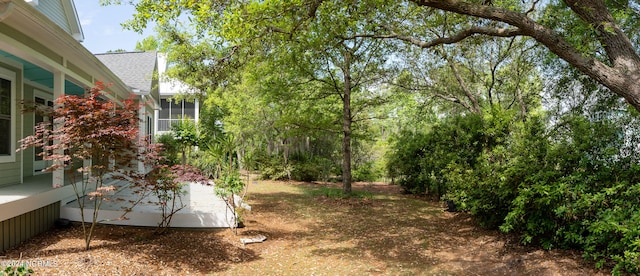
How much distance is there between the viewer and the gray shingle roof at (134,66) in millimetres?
13125

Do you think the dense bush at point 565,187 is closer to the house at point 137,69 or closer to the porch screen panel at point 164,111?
the house at point 137,69

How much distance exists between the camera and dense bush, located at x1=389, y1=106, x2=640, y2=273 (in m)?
4.73

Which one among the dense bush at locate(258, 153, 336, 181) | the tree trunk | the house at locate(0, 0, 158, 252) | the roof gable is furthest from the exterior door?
the dense bush at locate(258, 153, 336, 181)

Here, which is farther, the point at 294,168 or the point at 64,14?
the point at 294,168

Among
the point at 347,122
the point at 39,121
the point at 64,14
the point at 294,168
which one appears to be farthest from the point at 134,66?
the point at 347,122

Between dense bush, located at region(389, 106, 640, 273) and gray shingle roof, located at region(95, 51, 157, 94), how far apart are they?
11.3 metres

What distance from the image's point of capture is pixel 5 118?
681 centimetres

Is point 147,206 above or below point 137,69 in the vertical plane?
below

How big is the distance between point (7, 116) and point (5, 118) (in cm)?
5

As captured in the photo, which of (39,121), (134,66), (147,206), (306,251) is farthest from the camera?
(134,66)

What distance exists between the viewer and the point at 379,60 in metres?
12.8

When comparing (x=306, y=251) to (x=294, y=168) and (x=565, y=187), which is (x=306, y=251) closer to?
(x=565, y=187)

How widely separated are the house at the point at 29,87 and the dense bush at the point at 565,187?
6.87 m

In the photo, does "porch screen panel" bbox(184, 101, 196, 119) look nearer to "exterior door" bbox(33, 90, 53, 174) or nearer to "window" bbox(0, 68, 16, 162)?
"exterior door" bbox(33, 90, 53, 174)
